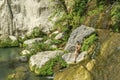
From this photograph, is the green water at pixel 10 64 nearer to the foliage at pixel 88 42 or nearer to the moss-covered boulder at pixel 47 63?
the moss-covered boulder at pixel 47 63

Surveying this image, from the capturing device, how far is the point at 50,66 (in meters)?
20.6

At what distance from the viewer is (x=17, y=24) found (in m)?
33.5

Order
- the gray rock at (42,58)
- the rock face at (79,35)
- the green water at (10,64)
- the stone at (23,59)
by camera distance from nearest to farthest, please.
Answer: the green water at (10,64) → the gray rock at (42,58) → the rock face at (79,35) → the stone at (23,59)

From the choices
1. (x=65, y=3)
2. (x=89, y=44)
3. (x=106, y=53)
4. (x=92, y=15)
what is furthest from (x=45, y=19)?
(x=106, y=53)

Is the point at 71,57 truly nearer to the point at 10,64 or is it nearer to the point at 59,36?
the point at 10,64

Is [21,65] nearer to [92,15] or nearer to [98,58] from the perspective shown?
[92,15]

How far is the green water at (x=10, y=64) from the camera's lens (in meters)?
20.5

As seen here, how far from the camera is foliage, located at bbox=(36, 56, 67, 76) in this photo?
2039 cm

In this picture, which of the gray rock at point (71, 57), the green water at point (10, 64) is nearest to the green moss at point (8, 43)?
the green water at point (10, 64)

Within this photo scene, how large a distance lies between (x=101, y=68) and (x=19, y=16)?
21.1 metres

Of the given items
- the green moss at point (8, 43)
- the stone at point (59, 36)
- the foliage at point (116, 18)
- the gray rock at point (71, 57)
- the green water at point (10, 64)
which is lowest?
the green moss at point (8, 43)

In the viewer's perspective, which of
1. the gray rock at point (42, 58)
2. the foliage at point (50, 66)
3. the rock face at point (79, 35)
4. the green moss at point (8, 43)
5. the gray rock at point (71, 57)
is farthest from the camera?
the green moss at point (8, 43)

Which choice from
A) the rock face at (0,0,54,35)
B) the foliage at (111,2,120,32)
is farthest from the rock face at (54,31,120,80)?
the rock face at (0,0,54,35)

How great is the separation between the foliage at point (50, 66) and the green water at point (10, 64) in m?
0.47
